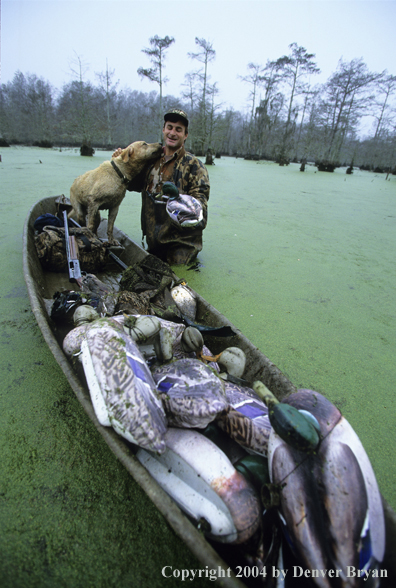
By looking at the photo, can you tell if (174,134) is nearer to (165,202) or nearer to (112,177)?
(165,202)

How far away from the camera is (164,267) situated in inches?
106

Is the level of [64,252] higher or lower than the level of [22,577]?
higher

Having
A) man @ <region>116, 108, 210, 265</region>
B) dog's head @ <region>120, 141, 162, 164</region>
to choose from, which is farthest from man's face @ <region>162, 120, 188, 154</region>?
dog's head @ <region>120, 141, 162, 164</region>

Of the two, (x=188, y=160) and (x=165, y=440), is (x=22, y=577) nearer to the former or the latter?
(x=165, y=440)

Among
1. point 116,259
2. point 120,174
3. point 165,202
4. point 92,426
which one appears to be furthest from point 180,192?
point 92,426

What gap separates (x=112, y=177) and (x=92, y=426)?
277cm

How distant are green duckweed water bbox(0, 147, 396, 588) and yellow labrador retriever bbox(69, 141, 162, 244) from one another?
3.26ft

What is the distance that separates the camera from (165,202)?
3.28 meters

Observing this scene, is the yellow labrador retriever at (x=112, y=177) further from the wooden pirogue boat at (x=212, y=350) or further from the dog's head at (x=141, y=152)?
the wooden pirogue boat at (x=212, y=350)

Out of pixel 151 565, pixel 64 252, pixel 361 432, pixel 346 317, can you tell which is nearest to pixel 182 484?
pixel 151 565

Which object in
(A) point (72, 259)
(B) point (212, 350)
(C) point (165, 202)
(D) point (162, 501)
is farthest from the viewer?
(C) point (165, 202)

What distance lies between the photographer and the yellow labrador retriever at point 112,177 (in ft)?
10.8

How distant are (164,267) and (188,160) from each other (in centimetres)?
143

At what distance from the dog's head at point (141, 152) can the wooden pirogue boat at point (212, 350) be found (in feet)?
3.12
